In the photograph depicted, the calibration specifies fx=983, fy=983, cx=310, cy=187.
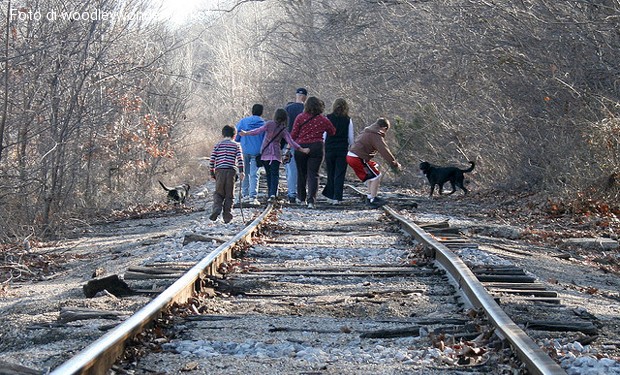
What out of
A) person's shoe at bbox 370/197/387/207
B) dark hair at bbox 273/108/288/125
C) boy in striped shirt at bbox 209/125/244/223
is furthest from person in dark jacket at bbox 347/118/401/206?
boy in striped shirt at bbox 209/125/244/223

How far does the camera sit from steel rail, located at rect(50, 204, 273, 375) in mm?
4672

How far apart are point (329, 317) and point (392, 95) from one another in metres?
24.8

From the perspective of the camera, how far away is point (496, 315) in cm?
634

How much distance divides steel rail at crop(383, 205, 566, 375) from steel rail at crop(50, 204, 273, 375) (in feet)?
7.10

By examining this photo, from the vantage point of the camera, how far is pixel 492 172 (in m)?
26.2

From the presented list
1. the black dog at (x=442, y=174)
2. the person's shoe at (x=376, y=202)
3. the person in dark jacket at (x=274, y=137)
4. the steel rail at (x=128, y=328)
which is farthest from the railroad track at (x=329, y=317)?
the black dog at (x=442, y=174)

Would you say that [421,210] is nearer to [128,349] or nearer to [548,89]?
[548,89]

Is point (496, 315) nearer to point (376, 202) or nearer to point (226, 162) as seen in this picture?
point (226, 162)

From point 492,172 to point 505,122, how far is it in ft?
9.02

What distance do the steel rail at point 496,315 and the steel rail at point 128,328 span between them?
85.2 inches

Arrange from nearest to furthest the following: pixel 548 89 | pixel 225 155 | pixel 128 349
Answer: pixel 128 349 → pixel 225 155 → pixel 548 89

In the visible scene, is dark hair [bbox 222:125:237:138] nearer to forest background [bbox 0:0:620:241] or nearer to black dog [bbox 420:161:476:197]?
forest background [bbox 0:0:620:241]

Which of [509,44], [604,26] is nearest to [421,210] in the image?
[509,44]

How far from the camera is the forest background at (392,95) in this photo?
1734 cm
